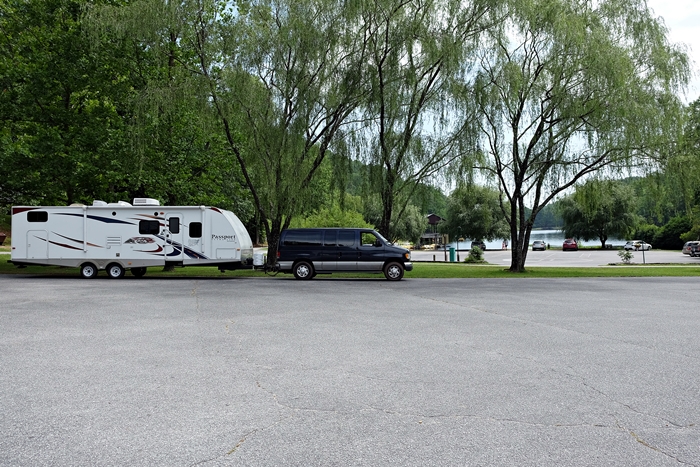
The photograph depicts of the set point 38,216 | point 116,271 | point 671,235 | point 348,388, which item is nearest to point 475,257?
point 116,271

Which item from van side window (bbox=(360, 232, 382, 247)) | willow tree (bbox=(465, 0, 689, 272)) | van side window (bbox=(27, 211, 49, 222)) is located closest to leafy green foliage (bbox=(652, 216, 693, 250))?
willow tree (bbox=(465, 0, 689, 272))

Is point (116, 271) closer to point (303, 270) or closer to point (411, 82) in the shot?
point (303, 270)

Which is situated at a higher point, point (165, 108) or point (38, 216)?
point (165, 108)

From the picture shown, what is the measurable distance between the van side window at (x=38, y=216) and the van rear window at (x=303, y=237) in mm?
9565

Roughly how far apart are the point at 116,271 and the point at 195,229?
A: 3.64m

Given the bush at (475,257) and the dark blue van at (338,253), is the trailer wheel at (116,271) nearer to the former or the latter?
the dark blue van at (338,253)

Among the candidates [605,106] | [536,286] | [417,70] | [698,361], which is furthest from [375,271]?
[698,361]

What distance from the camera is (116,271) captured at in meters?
21.4

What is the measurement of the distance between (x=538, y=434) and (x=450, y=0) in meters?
21.3

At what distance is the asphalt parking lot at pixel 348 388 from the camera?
3.90 metres

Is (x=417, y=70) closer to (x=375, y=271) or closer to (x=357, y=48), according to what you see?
(x=357, y=48)

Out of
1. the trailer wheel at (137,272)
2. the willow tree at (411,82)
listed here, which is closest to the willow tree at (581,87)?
the willow tree at (411,82)

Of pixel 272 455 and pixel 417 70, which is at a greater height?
pixel 417 70

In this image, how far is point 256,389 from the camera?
5469 mm
